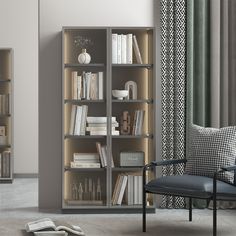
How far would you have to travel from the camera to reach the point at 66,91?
236 inches

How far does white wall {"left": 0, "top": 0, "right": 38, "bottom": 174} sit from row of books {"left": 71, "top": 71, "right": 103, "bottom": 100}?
3.03 metres

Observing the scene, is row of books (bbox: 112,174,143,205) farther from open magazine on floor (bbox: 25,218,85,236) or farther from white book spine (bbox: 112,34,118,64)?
open magazine on floor (bbox: 25,218,85,236)

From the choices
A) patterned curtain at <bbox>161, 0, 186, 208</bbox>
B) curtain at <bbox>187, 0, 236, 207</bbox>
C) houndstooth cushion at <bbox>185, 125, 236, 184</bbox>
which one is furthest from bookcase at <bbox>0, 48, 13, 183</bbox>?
houndstooth cushion at <bbox>185, 125, 236, 184</bbox>

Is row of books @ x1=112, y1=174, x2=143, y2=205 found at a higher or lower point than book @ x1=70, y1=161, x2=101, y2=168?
lower

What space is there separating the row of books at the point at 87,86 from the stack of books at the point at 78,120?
0.11m

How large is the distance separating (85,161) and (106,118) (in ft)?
1.46

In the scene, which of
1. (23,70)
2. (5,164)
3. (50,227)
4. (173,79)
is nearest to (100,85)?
(173,79)

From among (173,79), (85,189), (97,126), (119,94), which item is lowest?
(85,189)

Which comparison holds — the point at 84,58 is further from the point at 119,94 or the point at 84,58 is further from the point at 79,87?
the point at 119,94

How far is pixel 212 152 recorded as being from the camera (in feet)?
16.7

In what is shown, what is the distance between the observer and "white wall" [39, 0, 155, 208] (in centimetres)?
599

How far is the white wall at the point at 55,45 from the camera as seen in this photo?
599cm

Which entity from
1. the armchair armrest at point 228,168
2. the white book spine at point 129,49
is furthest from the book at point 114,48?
the armchair armrest at point 228,168

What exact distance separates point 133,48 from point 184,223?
170 cm
